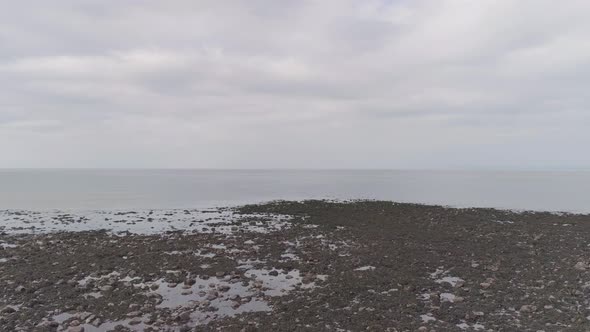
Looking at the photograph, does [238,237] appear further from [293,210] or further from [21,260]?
[293,210]

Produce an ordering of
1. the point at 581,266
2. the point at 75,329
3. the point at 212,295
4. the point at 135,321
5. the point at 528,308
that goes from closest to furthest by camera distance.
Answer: the point at 75,329 < the point at 135,321 < the point at 528,308 < the point at 212,295 < the point at 581,266

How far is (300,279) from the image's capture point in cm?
1641

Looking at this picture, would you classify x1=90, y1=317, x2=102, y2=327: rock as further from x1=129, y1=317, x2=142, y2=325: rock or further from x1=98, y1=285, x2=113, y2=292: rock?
x1=98, y1=285, x2=113, y2=292: rock

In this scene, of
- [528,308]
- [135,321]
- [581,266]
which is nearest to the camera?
[135,321]

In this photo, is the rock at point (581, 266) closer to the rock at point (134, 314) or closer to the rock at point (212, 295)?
the rock at point (212, 295)

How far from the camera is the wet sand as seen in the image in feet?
39.0

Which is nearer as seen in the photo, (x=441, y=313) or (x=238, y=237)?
(x=441, y=313)

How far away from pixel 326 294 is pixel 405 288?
2925 mm

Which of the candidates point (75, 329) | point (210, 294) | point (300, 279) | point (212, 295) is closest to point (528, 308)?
point (300, 279)

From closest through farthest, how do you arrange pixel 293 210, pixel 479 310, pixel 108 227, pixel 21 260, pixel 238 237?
1. pixel 479 310
2. pixel 21 260
3. pixel 238 237
4. pixel 108 227
5. pixel 293 210

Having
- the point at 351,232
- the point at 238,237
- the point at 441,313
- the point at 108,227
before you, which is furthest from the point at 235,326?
the point at 108,227

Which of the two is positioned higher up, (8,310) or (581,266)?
(581,266)

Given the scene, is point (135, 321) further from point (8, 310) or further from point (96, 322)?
point (8, 310)

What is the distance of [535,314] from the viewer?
11805mm
